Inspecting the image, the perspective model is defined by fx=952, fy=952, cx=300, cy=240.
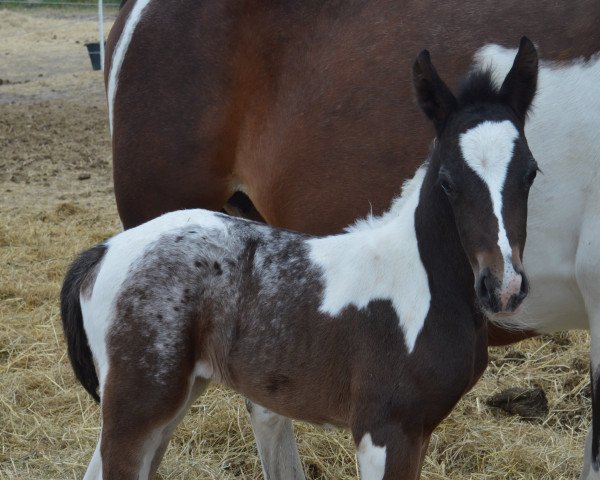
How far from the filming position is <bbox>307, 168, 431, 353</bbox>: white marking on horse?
2477 mm

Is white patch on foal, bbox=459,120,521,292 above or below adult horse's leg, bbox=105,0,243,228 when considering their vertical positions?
above

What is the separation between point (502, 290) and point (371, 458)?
569 mm

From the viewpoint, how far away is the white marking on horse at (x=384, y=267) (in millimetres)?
2477

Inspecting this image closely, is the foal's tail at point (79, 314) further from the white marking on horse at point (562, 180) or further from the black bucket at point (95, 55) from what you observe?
the black bucket at point (95, 55)

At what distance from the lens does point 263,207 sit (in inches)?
138

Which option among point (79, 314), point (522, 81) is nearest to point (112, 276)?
point (79, 314)

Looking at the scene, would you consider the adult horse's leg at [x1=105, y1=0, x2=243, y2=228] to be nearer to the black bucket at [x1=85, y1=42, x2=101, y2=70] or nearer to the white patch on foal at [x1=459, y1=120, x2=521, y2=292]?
the white patch on foal at [x1=459, y1=120, x2=521, y2=292]

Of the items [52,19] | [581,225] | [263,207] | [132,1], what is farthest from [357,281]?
[52,19]

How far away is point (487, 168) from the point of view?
7.36 feet

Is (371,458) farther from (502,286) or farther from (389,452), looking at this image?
(502,286)

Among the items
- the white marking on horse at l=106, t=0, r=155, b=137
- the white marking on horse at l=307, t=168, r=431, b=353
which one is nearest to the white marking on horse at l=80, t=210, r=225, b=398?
the white marking on horse at l=307, t=168, r=431, b=353

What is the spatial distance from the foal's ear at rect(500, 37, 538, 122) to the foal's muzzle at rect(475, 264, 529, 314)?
0.52m

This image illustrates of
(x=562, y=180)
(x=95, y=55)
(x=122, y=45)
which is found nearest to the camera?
(x=562, y=180)

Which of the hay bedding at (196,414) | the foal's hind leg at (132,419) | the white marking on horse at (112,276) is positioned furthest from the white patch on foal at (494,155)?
the hay bedding at (196,414)
